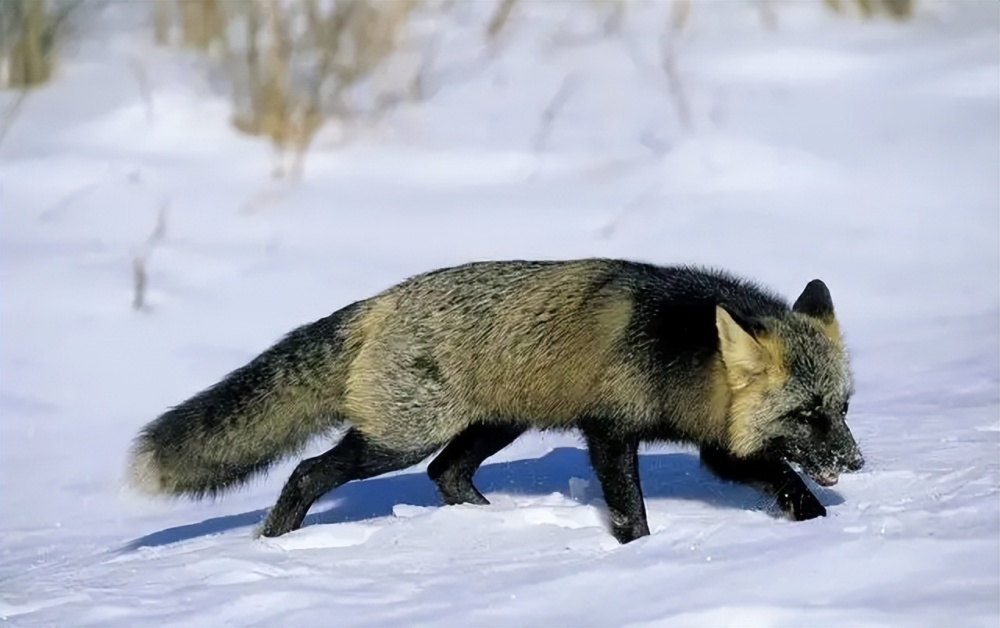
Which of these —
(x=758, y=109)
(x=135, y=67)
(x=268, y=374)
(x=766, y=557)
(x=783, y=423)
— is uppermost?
(x=135, y=67)

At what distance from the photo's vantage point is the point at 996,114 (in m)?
14.0

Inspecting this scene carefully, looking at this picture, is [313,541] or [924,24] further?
[924,24]

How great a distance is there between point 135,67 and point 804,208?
6.90 meters

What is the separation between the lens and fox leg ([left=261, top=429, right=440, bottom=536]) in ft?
21.9

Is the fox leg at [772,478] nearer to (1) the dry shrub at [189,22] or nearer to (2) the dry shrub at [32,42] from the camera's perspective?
(1) the dry shrub at [189,22]

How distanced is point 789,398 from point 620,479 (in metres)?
0.80

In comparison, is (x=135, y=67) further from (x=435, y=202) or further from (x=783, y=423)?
(x=783, y=423)

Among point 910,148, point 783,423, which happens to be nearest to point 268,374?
point 783,423

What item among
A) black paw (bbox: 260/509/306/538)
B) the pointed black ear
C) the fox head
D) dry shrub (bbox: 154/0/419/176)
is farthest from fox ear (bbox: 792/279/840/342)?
dry shrub (bbox: 154/0/419/176)

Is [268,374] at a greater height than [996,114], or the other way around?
[996,114]

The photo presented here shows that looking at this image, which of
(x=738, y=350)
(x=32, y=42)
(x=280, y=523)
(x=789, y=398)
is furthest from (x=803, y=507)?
(x=32, y=42)

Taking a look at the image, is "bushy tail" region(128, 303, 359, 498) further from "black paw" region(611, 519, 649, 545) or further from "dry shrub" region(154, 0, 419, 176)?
"dry shrub" region(154, 0, 419, 176)

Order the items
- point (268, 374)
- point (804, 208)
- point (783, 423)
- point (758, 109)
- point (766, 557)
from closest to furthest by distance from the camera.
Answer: point (766, 557), point (783, 423), point (268, 374), point (804, 208), point (758, 109)

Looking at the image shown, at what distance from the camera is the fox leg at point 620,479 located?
618 centimetres
